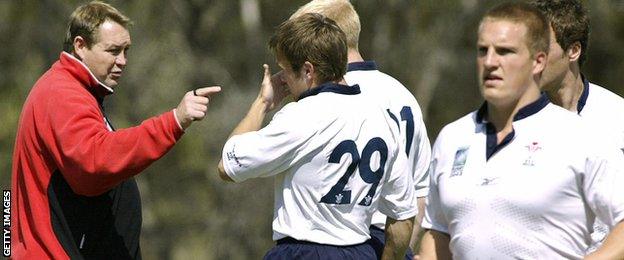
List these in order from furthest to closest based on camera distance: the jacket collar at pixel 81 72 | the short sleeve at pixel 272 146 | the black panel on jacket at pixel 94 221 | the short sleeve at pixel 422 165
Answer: the short sleeve at pixel 422 165
the jacket collar at pixel 81 72
the black panel on jacket at pixel 94 221
the short sleeve at pixel 272 146

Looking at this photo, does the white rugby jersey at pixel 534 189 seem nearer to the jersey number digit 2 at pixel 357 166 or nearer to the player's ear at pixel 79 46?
the jersey number digit 2 at pixel 357 166

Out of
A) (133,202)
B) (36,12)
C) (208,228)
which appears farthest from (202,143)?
(133,202)

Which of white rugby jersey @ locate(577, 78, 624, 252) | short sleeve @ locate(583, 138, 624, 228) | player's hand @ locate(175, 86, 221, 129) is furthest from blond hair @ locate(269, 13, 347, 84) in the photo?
short sleeve @ locate(583, 138, 624, 228)

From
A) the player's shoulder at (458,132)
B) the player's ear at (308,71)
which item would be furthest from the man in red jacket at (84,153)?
the player's shoulder at (458,132)

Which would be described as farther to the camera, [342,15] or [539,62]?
[342,15]

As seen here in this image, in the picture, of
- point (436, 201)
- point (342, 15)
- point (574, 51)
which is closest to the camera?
point (436, 201)

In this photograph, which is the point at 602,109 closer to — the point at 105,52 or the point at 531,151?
the point at 531,151

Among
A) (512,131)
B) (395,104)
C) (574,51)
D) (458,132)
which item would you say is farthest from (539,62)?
(395,104)

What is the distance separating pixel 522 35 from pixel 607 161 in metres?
0.46

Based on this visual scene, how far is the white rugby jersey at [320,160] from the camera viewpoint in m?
5.07

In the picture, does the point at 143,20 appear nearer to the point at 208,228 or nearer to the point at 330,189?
the point at 208,228

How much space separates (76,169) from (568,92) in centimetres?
184

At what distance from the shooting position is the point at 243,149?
16.8 ft

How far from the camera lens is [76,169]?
17.0 feet
